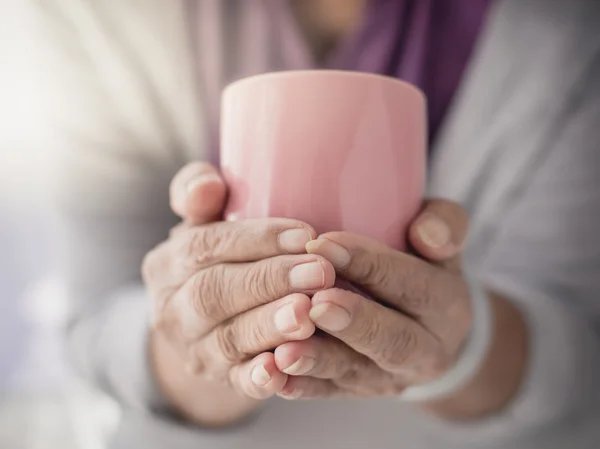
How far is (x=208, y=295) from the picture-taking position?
32cm

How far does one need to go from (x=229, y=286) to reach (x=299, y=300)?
53 millimetres

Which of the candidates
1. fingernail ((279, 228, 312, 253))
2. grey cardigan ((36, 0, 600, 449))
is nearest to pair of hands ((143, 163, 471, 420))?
fingernail ((279, 228, 312, 253))

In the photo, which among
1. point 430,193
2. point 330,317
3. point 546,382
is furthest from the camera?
point 430,193

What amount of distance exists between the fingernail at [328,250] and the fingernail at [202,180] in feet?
0.25

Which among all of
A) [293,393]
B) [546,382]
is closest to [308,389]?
[293,393]

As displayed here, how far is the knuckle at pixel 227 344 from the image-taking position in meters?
0.32

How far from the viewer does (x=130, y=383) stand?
46 centimetres

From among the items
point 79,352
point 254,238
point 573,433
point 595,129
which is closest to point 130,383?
point 79,352

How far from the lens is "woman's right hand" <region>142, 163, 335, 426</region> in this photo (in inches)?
10.9

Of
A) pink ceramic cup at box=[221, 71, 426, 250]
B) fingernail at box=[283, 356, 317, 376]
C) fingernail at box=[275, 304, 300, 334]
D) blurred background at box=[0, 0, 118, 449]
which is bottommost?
blurred background at box=[0, 0, 118, 449]

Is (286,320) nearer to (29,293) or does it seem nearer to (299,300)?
(299,300)

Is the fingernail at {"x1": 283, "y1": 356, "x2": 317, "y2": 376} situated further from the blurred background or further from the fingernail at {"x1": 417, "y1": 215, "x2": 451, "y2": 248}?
the blurred background

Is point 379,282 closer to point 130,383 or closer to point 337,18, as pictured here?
point 130,383

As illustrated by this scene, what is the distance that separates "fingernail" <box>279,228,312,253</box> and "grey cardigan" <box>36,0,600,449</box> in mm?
233
